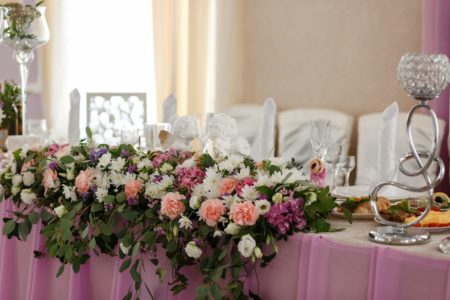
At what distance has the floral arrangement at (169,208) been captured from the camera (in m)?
1.95

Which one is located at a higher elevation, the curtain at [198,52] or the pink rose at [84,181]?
the curtain at [198,52]

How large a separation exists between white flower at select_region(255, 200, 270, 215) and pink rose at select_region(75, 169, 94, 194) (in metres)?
0.66

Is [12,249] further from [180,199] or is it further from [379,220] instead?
[379,220]

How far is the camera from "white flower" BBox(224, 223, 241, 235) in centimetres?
192

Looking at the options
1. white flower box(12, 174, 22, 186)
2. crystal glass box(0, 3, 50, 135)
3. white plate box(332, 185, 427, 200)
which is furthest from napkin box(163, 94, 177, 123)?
white plate box(332, 185, 427, 200)

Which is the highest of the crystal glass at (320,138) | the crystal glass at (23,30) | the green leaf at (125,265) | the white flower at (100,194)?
the crystal glass at (23,30)

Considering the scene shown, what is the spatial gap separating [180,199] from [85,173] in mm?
441

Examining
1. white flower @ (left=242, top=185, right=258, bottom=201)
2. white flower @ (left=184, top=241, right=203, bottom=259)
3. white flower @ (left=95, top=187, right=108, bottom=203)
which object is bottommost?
white flower @ (left=184, top=241, right=203, bottom=259)

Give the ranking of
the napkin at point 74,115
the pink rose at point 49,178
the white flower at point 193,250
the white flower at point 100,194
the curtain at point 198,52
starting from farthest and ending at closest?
the curtain at point 198,52 < the napkin at point 74,115 < the pink rose at point 49,178 < the white flower at point 100,194 < the white flower at point 193,250

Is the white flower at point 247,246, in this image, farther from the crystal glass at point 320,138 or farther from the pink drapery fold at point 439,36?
the pink drapery fold at point 439,36

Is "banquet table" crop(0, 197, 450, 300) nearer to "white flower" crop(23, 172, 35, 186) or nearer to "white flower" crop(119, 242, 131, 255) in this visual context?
"white flower" crop(119, 242, 131, 255)

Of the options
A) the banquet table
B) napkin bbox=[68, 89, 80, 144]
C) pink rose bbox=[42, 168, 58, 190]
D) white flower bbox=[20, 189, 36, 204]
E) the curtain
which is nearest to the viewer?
the banquet table

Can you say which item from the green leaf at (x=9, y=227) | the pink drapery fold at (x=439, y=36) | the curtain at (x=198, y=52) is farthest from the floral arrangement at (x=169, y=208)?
the curtain at (x=198, y=52)

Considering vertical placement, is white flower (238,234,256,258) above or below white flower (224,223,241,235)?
below
